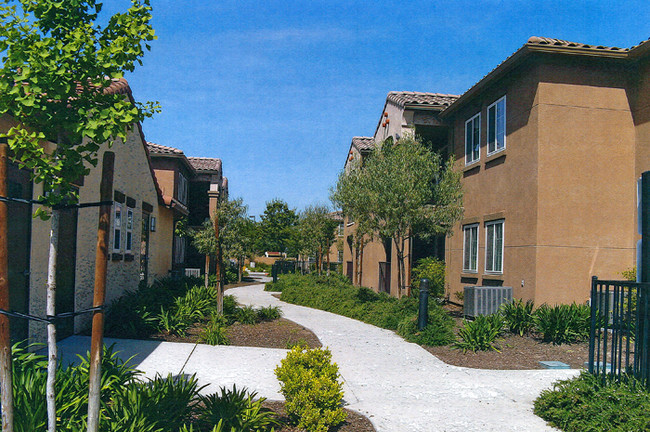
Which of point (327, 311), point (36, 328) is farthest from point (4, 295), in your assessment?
point (327, 311)

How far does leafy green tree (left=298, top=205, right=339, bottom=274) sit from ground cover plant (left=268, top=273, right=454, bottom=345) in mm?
8864

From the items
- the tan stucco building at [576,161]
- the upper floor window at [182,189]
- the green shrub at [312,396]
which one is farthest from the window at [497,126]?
the upper floor window at [182,189]

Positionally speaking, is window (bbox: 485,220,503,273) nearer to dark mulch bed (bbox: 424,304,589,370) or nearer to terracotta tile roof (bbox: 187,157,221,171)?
dark mulch bed (bbox: 424,304,589,370)

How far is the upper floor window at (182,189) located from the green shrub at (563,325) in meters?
18.1

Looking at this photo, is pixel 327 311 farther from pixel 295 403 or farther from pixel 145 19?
pixel 145 19

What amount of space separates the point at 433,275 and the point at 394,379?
9.72m

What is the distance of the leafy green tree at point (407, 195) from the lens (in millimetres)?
14586

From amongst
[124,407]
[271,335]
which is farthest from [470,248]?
[124,407]

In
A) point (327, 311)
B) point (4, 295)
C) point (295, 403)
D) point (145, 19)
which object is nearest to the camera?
point (4, 295)

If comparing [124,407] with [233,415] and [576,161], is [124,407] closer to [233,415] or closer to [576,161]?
[233,415]

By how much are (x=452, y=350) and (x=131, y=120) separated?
27.0 feet

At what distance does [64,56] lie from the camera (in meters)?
3.50

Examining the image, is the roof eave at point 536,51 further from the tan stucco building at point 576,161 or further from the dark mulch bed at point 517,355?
the dark mulch bed at point 517,355

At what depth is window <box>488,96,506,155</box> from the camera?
1460cm
